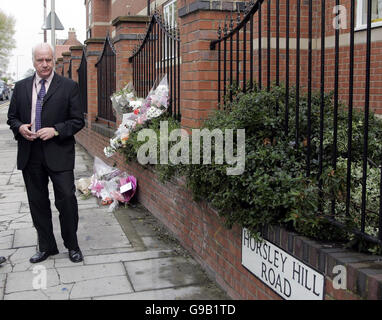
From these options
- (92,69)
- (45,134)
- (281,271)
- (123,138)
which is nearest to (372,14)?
(123,138)

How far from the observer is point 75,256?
15.6 feet

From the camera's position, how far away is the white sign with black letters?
9.04ft

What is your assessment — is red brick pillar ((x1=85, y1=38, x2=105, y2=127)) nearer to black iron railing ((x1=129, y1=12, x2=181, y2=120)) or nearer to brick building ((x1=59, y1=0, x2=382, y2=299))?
brick building ((x1=59, y1=0, x2=382, y2=299))

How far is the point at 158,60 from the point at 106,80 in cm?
354

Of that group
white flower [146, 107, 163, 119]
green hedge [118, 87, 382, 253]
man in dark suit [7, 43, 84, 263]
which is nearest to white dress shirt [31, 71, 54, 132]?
man in dark suit [7, 43, 84, 263]

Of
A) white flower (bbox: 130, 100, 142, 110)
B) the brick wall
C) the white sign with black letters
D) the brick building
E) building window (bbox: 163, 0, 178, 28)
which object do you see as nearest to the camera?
the brick wall

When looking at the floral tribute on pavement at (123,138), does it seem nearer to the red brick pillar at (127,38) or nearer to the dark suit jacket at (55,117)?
the red brick pillar at (127,38)

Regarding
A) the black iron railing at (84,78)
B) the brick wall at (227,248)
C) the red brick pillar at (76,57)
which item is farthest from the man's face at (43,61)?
the red brick pillar at (76,57)

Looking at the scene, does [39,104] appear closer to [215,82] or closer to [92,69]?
[215,82]

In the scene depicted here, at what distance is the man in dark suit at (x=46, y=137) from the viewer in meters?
4.62

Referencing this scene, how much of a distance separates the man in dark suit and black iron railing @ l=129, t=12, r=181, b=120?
165cm

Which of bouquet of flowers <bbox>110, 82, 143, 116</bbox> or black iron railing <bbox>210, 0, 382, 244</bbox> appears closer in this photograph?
black iron railing <bbox>210, 0, 382, 244</bbox>

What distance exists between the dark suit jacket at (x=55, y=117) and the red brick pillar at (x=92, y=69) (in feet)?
23.1
